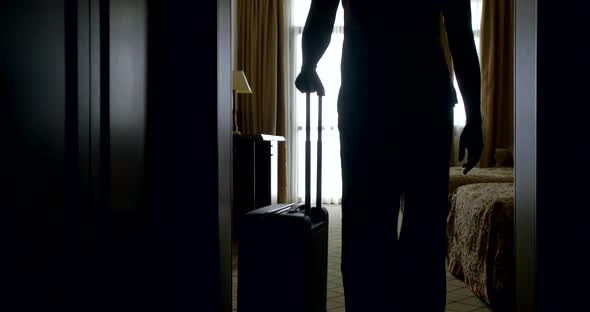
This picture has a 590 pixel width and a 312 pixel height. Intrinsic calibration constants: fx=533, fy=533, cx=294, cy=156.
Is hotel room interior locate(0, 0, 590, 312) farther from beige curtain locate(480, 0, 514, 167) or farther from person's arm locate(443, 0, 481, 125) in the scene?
beige curtain locate(480, 0, 514, 167)

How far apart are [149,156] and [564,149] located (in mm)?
1138

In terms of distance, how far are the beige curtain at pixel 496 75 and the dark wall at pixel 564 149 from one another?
4.57m

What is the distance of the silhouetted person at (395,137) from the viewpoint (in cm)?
126

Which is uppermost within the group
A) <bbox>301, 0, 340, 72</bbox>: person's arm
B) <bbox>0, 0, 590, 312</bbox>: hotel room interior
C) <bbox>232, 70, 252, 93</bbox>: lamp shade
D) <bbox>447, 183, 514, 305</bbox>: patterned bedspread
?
<bbox>232, 70, 252, 93</bbox>: lamp shade

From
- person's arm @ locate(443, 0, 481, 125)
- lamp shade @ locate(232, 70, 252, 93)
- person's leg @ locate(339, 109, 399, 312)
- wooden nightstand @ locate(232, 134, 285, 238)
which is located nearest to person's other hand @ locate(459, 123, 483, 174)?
person's arm @ locate(443, 0, 481, 125)

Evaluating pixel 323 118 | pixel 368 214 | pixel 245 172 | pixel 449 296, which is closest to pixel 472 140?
pixel 368 214

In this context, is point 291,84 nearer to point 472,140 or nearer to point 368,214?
point 472,140

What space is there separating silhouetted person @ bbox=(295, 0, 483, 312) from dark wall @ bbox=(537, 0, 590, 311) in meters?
0.24

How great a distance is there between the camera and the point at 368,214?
1.33m

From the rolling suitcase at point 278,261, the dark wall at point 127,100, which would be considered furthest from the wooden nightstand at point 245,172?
the dark wall at point 127,100

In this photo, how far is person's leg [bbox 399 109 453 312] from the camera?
1285mm

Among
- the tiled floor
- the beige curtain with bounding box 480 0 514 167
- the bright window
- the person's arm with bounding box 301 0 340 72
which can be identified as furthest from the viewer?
the bright window

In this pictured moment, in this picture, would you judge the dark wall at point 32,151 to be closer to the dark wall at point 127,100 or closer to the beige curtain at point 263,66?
the dark wall at point 127,100

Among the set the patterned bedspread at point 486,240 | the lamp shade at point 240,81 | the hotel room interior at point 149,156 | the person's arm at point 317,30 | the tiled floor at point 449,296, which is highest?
the lamp shade at point 240,81
